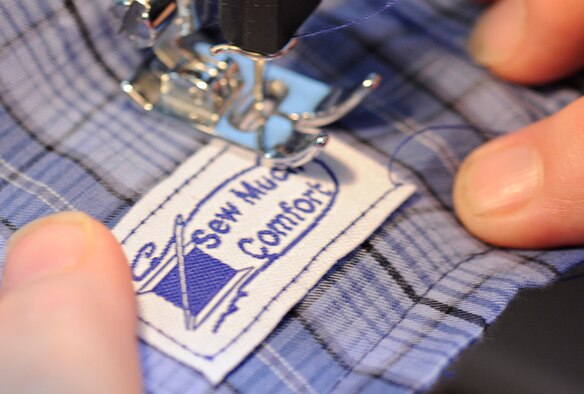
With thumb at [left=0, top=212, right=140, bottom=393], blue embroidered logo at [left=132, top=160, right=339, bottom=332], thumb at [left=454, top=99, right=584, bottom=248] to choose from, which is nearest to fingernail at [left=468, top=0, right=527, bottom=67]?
thumb at [left=454, top=99, right=584, bottom=248]

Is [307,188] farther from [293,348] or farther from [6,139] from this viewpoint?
[6,139]

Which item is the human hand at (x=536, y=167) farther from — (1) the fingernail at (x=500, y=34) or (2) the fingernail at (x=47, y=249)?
(2) the fingernail at (x=47, y=249)

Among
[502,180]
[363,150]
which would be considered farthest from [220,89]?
[502,180]

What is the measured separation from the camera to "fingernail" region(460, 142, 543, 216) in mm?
614

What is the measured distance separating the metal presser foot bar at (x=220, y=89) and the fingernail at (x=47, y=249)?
6.9 inches

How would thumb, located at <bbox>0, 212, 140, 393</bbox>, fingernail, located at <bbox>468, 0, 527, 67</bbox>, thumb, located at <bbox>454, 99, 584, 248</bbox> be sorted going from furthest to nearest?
1. fingernail, located at <bbox>468, 0, 527, 67</bbox>
2. thumb, located at <bbox>454, 99, 584, 248</bbox>
3. thumb, located at <bbox>0, 212, 140, 393</bbox>

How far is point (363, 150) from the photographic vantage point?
656 millimetres

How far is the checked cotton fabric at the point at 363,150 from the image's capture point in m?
0.51

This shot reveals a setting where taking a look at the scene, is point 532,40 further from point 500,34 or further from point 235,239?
point 235,239

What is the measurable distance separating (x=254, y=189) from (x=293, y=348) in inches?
5.4

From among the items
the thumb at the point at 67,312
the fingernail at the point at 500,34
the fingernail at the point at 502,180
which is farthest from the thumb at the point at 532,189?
the thumb at the point at 67,312

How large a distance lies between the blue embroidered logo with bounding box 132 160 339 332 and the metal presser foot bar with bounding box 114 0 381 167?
1.0 inches

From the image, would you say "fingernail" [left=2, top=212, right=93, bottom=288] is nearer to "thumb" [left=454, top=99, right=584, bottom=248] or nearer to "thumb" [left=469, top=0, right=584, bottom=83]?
"thumb" [left=454, top=99, right=584, bottom=248]

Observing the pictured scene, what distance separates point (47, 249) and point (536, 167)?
0.38m
